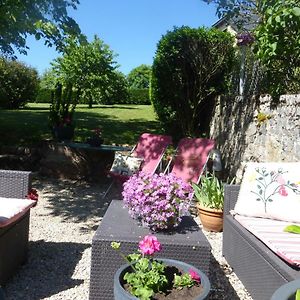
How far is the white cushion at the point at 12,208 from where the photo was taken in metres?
2.68

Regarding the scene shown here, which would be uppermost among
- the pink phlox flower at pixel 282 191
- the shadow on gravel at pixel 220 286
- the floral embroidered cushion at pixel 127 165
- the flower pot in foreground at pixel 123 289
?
the pink phlox flower at pixel 282 191

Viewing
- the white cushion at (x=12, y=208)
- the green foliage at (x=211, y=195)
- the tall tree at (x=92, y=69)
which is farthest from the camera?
the tall tree at (x=92, y=69)

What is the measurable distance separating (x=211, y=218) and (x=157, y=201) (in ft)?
6.08

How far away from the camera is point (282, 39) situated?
403 centimetres

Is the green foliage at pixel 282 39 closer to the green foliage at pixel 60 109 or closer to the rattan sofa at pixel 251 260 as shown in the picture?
the rattan sofa at pixel 251 260

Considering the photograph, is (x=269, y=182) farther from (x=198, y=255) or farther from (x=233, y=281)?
(x=198, y=255)

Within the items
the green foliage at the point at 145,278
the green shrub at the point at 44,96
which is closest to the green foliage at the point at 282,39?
the green foliage at the point at 145,278

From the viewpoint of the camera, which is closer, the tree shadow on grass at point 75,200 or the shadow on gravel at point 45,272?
the shadow on gravel at point 45,272

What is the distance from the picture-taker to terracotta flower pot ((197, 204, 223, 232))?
13.8 feet

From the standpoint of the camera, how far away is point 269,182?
10.5 ft

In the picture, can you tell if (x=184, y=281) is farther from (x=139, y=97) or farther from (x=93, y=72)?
(x=139, y=97)

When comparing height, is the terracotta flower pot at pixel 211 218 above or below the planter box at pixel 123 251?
below

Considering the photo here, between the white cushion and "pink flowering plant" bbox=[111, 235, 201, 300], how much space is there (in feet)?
3.56

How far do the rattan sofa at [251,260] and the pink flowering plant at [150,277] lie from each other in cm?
55
